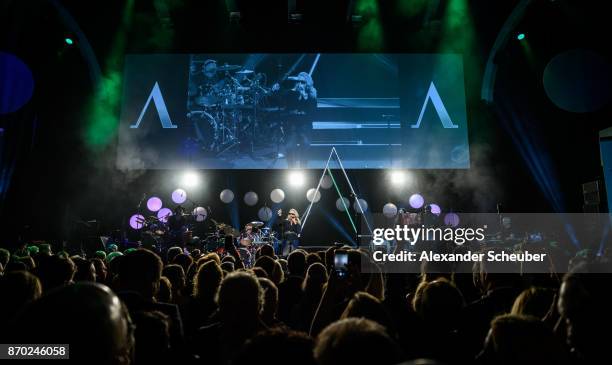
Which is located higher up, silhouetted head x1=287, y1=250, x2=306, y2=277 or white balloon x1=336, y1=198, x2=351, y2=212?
white balloon x1=336, y1=198, x2=351, y2=212

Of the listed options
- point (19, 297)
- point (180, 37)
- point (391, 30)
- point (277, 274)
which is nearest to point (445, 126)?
point (391, 30)

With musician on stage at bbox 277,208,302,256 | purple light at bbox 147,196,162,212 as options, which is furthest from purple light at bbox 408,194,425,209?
purple light at bbox 147,196,162,212

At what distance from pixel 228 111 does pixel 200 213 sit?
330 cm

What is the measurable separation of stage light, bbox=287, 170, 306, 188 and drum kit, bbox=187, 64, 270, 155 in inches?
75.9

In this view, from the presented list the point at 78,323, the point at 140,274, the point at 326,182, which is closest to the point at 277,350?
the point at 78,323

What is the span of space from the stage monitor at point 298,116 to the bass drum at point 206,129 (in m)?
0.03

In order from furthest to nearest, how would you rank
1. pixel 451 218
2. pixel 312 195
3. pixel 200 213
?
pixel 312 195 → pixel 200 213 → pixel 451 218

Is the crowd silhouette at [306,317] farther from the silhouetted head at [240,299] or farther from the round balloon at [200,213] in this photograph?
the round balloon at [200,213]

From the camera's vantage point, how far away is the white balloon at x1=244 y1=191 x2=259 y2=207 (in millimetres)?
14305

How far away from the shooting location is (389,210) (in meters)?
14.1

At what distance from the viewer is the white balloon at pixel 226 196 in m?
14.1

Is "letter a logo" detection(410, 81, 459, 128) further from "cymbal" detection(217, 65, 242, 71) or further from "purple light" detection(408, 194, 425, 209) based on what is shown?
"cymbal" detection(217, 65, 242, 71)

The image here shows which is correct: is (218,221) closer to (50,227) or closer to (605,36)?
(50,227)

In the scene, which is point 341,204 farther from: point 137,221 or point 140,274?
point 140,274
